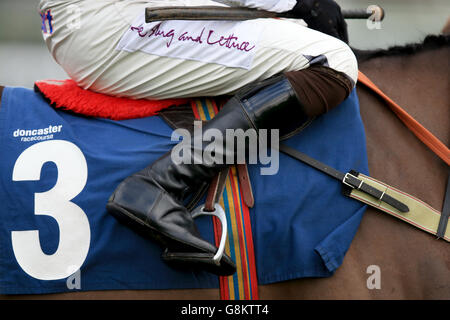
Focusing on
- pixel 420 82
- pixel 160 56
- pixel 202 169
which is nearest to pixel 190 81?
pixel 160 56

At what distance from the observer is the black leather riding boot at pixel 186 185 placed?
190 cm

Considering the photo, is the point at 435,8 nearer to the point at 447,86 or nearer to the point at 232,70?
the point at 447,86

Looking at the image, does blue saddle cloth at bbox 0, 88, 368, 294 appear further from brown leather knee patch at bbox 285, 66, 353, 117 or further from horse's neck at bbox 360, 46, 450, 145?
horse's neck at bbox 360, 46, 450, 145

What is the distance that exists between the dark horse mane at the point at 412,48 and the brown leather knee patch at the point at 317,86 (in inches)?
20.4

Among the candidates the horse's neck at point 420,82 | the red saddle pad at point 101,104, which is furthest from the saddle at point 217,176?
the horse's neck at point 420,82

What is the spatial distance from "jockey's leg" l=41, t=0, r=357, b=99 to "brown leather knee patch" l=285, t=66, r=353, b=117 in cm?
Result: 4

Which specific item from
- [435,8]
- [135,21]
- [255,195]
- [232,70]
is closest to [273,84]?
[232,70]

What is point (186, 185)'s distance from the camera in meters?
2.00

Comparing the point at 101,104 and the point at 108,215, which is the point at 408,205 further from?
the point at 101,104

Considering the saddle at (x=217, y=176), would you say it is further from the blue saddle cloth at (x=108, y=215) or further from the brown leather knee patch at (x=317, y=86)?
the brown leather knee patch at (x=317, y=86)

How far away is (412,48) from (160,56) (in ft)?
4.19

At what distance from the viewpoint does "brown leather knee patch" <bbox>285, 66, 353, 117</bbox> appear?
6.52 ft

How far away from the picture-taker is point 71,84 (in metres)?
2.27

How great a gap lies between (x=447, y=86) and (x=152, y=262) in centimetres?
162
